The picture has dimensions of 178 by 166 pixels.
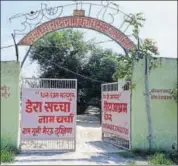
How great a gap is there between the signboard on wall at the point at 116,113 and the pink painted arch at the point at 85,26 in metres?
1.60

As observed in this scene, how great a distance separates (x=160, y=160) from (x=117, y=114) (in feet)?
8.62

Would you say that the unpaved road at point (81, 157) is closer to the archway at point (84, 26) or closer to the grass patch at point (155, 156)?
the grass patch at point (155, 156)

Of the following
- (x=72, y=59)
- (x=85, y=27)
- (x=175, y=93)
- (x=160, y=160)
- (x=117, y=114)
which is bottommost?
(x=160, y=160)

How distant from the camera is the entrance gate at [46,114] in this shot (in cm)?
1080

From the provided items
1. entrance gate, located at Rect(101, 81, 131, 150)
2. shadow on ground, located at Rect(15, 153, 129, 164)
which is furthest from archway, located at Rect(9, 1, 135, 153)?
shadow on ground, located at Rect(15, 153, 129, 164)

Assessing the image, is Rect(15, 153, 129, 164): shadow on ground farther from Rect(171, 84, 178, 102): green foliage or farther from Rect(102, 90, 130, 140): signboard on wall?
Rect(171, 84, 178, 102): green foliage

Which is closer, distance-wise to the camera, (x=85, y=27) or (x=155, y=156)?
(x=155, y=156)

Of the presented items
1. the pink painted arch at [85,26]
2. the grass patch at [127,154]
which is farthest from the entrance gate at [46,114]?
the pink painted arch at [85,26]

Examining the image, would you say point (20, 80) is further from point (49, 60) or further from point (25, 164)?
point (49, 60)

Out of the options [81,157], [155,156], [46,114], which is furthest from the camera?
[46,114]

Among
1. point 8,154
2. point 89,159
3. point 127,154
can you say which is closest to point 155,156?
point 127,154

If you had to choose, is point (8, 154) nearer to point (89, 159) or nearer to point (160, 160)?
point (89, 159)

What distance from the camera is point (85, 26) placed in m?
12.2

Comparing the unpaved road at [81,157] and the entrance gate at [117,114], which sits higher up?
the entrance gate at [117,114]
